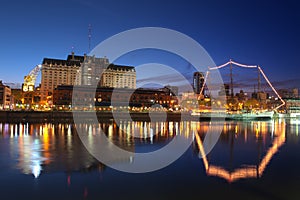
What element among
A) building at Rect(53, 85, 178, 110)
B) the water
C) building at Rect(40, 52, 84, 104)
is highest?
building at Rect(40, 52, 84, 104)

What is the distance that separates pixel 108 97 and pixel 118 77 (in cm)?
3707

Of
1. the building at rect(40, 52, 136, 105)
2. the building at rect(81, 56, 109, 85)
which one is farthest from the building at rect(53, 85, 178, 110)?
the building at rect(81, 56, 109, 85)

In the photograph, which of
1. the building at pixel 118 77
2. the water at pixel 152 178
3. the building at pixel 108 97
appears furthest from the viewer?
the building at pixel 118 77

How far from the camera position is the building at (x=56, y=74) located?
311 ft

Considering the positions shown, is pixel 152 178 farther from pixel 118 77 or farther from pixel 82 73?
pixel 118 77

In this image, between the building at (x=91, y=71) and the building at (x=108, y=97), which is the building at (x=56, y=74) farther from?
the building at (x=108, y=97)

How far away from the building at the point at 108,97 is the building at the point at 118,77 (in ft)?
91.9

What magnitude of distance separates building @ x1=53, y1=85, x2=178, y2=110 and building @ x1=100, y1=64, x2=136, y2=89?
1102 inches

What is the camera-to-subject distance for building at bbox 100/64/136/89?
353ft

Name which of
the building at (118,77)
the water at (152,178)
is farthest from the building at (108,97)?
the water at (152,178)

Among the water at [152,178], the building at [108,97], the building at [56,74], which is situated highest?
the building at [56,74]

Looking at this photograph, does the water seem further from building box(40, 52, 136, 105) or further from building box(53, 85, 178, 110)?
building box(40, 52, 136, 105)

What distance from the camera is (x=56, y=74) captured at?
9712 cm

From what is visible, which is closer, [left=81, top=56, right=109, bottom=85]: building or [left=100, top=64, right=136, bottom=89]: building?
[left=81, top=56, right=109, bottom=85]: building
